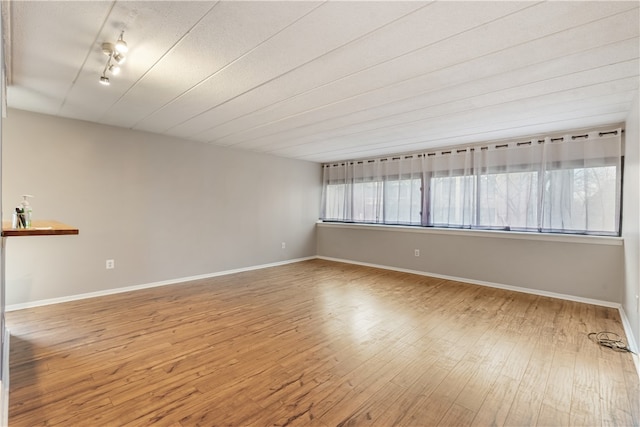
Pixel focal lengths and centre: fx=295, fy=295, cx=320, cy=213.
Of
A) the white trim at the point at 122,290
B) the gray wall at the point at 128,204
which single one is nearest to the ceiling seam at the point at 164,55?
the gray wall at the point at 128,204

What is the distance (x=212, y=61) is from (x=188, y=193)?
3.03 meters

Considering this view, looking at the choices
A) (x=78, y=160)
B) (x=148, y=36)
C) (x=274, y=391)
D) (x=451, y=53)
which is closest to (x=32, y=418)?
(x=274, y=391)

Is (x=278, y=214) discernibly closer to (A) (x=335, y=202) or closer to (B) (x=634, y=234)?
(A) (x=335, y=202)

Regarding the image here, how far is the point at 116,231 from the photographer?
4.07 meters

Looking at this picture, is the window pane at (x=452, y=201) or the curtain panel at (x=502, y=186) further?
the window pane at (x=452, y=201)

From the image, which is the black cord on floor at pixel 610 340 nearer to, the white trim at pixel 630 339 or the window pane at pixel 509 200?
the white trim at pixel 630 339

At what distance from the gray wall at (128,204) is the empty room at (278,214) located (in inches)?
1.0

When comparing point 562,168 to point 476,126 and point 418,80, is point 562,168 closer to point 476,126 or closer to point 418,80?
point 476,126

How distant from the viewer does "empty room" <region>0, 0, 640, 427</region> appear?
1.76 meters

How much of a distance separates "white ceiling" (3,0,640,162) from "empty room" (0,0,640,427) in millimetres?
22

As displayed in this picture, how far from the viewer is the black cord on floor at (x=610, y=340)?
2.60 meters

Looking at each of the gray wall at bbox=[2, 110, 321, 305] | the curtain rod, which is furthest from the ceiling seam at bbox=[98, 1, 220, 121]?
the curtain rod

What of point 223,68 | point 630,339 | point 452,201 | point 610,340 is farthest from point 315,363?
point 452,201

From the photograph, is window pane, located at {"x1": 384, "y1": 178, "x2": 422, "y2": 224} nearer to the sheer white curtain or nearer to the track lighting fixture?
the sheer white curtain
